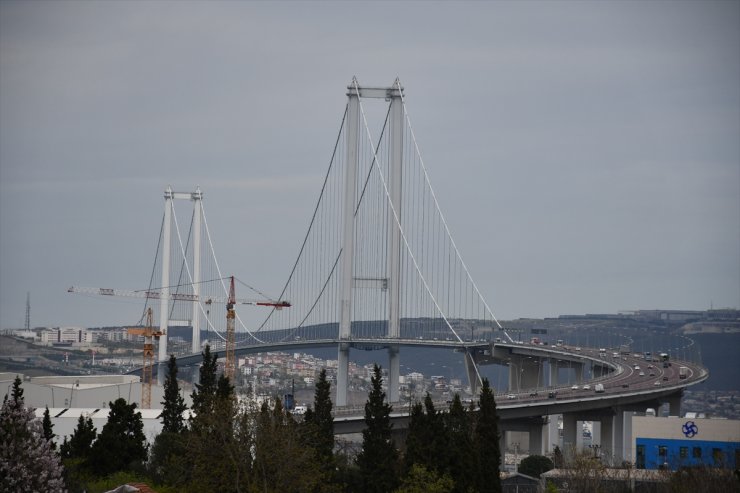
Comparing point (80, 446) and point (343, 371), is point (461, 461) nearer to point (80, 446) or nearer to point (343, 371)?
point (80, 446)

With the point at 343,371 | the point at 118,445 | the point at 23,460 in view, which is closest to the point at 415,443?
the point at 118,445

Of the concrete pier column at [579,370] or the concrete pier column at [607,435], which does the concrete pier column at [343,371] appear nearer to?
the concrete pier column at [607,435]

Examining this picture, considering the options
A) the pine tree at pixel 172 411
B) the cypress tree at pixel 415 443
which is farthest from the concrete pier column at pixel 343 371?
the cypress tree at pixel 415 443

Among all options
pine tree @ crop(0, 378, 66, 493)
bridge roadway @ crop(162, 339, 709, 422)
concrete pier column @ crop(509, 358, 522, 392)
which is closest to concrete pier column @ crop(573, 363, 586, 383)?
bridge roadway @ crop(162, 339, 709, 422)

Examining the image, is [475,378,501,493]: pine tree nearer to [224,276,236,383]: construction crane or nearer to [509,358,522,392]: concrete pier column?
[509,358,522,392]: concrete pier column

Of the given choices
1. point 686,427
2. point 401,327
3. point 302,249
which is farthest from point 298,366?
point 686,427

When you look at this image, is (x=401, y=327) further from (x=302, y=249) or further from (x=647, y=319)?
(x=647, y=319)
